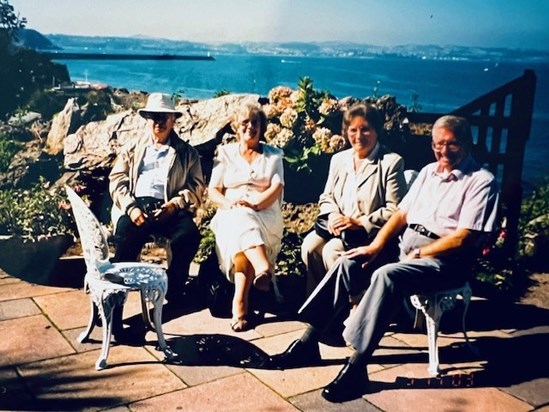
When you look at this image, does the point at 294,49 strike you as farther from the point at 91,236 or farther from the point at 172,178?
the point at 91,236

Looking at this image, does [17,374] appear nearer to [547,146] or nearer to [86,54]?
[86,54]

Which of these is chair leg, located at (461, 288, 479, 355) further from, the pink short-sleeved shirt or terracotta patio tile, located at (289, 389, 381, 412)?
terracotta patio tile, located at (289, 389, 381, 412)

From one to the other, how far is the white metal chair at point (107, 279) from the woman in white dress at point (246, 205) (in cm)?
56

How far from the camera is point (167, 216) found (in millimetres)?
4012

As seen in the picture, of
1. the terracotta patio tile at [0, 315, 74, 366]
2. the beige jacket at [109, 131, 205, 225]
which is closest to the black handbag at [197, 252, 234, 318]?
the beige jacket at [109, 131, 205, 225]

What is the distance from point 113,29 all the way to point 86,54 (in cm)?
35

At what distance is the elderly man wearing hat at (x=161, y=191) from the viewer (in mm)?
3992

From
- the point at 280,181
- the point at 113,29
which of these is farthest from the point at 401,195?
the point at 113,29

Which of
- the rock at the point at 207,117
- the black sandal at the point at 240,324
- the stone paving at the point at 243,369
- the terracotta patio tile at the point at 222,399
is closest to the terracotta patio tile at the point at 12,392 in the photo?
the stone paving at the point at 243,369

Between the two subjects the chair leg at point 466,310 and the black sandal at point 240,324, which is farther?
the black sandal at point 240,324

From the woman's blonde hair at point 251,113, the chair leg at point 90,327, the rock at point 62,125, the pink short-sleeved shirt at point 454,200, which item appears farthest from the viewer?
the rock at point 62,125

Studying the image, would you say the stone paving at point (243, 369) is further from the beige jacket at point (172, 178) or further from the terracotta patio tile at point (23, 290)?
the beige jacket at point (172, 178)

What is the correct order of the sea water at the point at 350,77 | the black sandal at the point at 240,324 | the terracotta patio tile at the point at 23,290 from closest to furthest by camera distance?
the black sandal at the point at 240,324 < the sea water at the point at 350,77 < the terracotta patio tile at the point at 23,290

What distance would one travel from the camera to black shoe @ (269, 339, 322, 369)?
329cm
